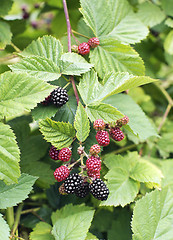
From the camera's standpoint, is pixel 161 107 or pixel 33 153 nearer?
pixel 33 153

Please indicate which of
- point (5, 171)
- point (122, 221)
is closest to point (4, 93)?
point (5, 171)

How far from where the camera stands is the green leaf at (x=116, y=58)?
0.92m

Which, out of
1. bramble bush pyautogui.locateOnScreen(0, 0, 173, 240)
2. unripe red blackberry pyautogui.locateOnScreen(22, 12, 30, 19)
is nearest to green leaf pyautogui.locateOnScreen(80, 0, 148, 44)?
bramble bush pyautogui.locateOnScreen(0, 0, 173, 240)

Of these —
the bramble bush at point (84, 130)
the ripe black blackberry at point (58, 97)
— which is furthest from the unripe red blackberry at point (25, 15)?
the ripe black blackberry at point (58, 97)

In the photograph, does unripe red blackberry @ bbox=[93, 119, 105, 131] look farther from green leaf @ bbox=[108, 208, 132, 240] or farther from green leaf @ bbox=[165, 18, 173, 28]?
green leaf @ bbox=[165, 18, 173, 28]

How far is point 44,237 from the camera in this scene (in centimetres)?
88

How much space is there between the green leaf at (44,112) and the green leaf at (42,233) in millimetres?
396

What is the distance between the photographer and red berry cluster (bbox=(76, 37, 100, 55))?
888 mm

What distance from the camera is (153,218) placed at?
0.82 meters

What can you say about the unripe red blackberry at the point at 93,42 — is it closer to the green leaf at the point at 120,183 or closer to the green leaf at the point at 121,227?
the green leaf at the point at 120,183

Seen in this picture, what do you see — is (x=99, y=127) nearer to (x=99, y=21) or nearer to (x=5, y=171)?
(x=5, y=171)

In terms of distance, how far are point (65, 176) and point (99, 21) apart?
57 centimetres

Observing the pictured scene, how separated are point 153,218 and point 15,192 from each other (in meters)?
0.42

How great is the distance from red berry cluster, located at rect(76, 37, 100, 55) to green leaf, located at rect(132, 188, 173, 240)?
509mm
